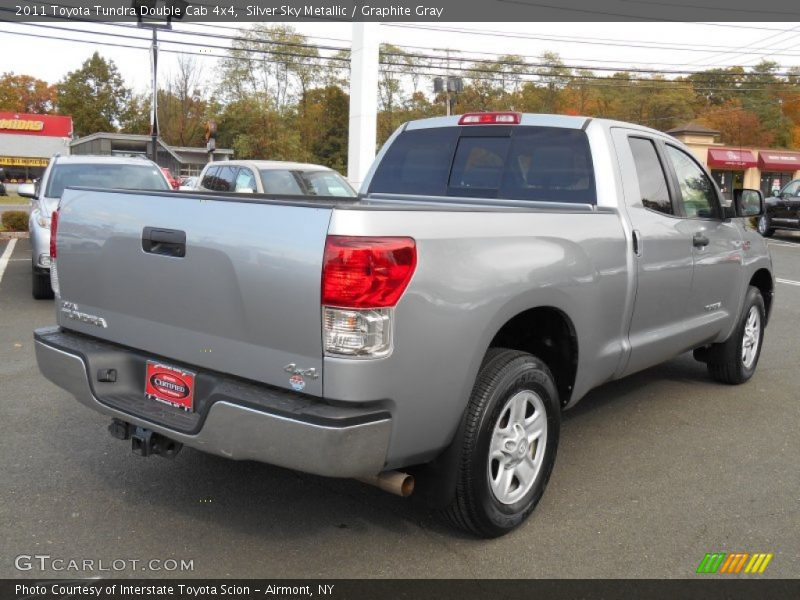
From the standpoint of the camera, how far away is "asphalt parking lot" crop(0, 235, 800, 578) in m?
3.19

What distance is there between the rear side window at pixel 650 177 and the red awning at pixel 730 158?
50.4m

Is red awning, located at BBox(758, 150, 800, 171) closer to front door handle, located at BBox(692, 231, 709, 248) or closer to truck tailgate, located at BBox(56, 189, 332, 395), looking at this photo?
front door handle, located at BBox(692, 231, 709, 248)

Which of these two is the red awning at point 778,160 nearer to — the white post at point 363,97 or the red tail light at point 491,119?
the white post at point 363,97

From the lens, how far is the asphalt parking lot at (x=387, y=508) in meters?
3.19

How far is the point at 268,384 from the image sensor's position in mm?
2840

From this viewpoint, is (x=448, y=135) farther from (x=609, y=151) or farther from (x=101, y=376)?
(x=101, y=376)

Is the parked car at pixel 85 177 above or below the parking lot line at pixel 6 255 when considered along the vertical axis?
above

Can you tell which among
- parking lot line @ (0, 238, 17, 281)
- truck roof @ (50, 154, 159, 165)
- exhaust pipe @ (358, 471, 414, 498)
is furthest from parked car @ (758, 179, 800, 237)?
exhaust pipe @ (358, 471, 414, 498)

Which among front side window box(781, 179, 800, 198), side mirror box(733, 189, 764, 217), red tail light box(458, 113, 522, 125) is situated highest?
red tail light box(458, 113, 522, 125)

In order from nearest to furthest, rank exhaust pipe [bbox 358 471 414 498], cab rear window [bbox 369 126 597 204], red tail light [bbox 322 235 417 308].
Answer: red tail light [bbox 322 235 417 308] < exhaust pipe [bbox 358 471 414 498] < cab rear window [bbox 369 126 597 204]

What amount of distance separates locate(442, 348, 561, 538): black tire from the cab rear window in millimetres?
1314

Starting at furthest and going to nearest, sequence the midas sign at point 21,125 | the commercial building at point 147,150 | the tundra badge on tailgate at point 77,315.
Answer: the commercial building at point 147,150 < the midas sign at point 21,125 < the tundra badge on tailgate at point 77,315

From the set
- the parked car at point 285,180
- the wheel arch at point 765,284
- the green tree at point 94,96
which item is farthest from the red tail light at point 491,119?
the green tree at point 94,96

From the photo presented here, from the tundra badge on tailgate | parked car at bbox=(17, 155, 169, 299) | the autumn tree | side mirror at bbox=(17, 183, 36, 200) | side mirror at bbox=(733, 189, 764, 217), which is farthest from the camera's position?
the autumn tree
